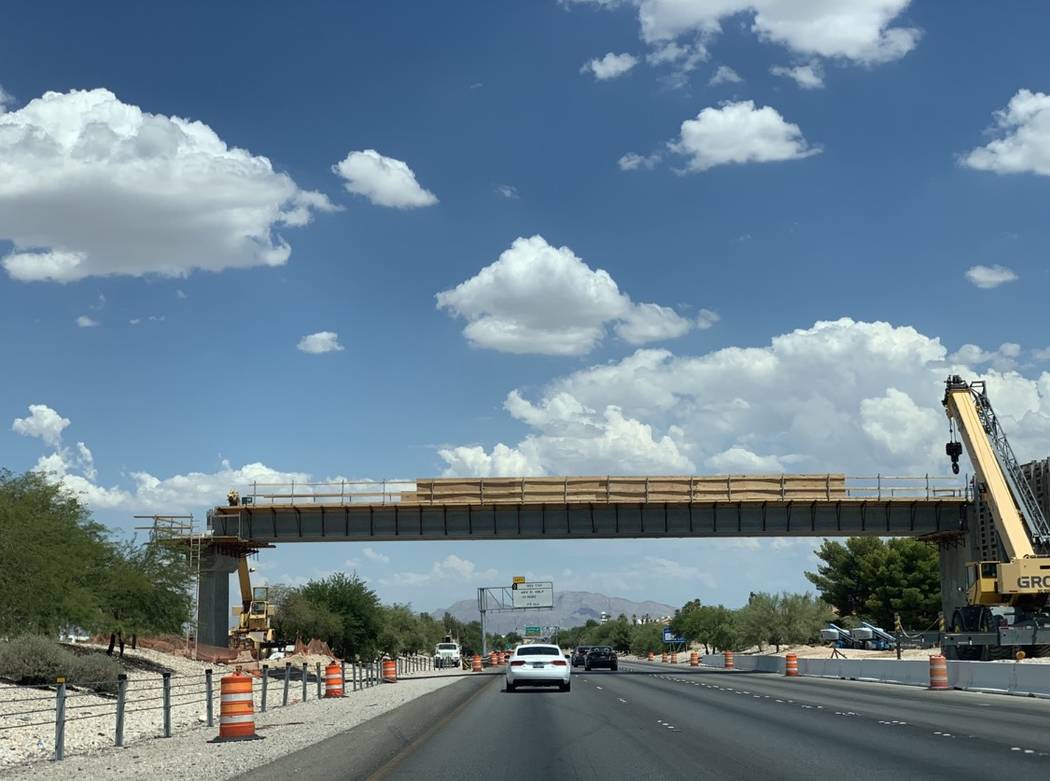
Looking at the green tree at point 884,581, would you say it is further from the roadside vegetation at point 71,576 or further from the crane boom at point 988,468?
the roadside vegetation at point 71,576

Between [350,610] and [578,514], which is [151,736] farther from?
[350,610]

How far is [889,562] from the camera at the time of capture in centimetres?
10800

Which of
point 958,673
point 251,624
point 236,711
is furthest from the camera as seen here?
point 251,624

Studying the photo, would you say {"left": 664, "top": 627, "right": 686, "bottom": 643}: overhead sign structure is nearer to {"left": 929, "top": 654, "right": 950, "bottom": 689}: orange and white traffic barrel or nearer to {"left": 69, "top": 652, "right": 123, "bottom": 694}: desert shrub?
{"left": 929, "top": 654, "right": 950, "bottom": 689}: orange and white traffic barrel

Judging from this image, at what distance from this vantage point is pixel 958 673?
40.0 meters

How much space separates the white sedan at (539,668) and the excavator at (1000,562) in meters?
18.2

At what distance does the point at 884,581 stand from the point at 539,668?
74255 mm

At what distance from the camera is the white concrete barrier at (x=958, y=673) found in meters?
34.4

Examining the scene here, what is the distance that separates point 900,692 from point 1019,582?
39.7 ft

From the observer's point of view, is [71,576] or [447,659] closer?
[71,576]

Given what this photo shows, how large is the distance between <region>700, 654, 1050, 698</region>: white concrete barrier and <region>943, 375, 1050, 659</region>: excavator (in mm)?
4038

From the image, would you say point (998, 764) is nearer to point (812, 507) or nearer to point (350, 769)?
point (350, 769)

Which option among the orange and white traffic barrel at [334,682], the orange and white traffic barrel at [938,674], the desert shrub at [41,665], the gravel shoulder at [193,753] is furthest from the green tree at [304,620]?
the gravel shoulder at [193,753]

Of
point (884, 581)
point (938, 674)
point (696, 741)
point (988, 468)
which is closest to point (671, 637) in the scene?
point (884, 581)
